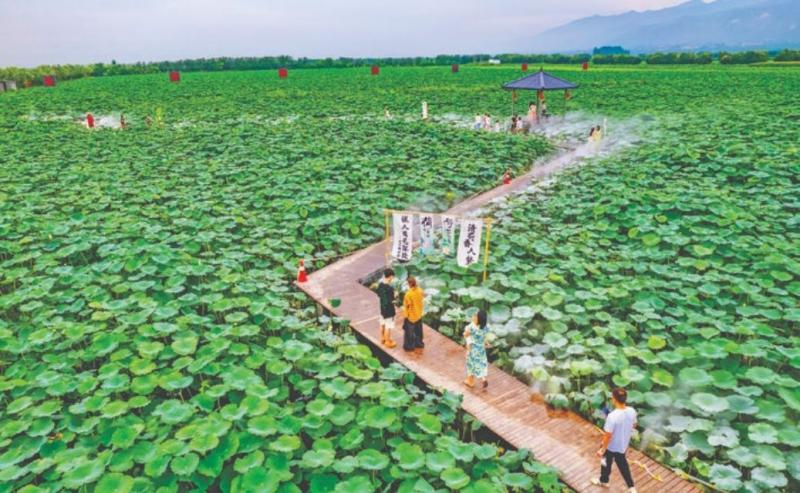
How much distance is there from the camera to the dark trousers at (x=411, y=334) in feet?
21.9

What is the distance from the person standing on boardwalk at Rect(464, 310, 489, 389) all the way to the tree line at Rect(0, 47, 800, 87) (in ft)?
182

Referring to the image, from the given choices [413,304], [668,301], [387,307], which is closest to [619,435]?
[413,304]

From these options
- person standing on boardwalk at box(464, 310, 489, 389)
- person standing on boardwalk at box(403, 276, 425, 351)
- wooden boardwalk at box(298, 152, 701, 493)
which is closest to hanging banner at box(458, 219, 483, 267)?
wooden boardwalk at box(298, 152, 701, 493)

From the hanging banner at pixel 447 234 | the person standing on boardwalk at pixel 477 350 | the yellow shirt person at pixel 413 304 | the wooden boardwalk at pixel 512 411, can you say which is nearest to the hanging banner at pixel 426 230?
the hanging banner at pixel 447 234

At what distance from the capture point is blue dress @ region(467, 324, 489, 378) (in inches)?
230

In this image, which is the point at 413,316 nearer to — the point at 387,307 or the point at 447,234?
the point at 387,307

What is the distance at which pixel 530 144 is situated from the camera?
19375 mm

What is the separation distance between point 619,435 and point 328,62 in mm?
79120

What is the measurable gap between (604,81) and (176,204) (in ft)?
122

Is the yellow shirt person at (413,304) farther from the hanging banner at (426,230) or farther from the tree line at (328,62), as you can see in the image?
the tree line at (328,62)

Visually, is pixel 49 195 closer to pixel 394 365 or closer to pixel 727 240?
pixel 394 365

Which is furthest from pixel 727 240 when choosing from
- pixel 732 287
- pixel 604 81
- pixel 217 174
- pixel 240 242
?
pixel 604 81

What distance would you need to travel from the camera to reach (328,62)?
7706 centimetres

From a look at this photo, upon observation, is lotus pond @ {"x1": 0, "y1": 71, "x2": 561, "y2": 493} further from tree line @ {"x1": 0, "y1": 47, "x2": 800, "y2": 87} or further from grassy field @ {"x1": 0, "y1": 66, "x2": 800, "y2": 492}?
tree line @ {"x1": 0, "y1": 47, "x2": 800, "y2": 87}
